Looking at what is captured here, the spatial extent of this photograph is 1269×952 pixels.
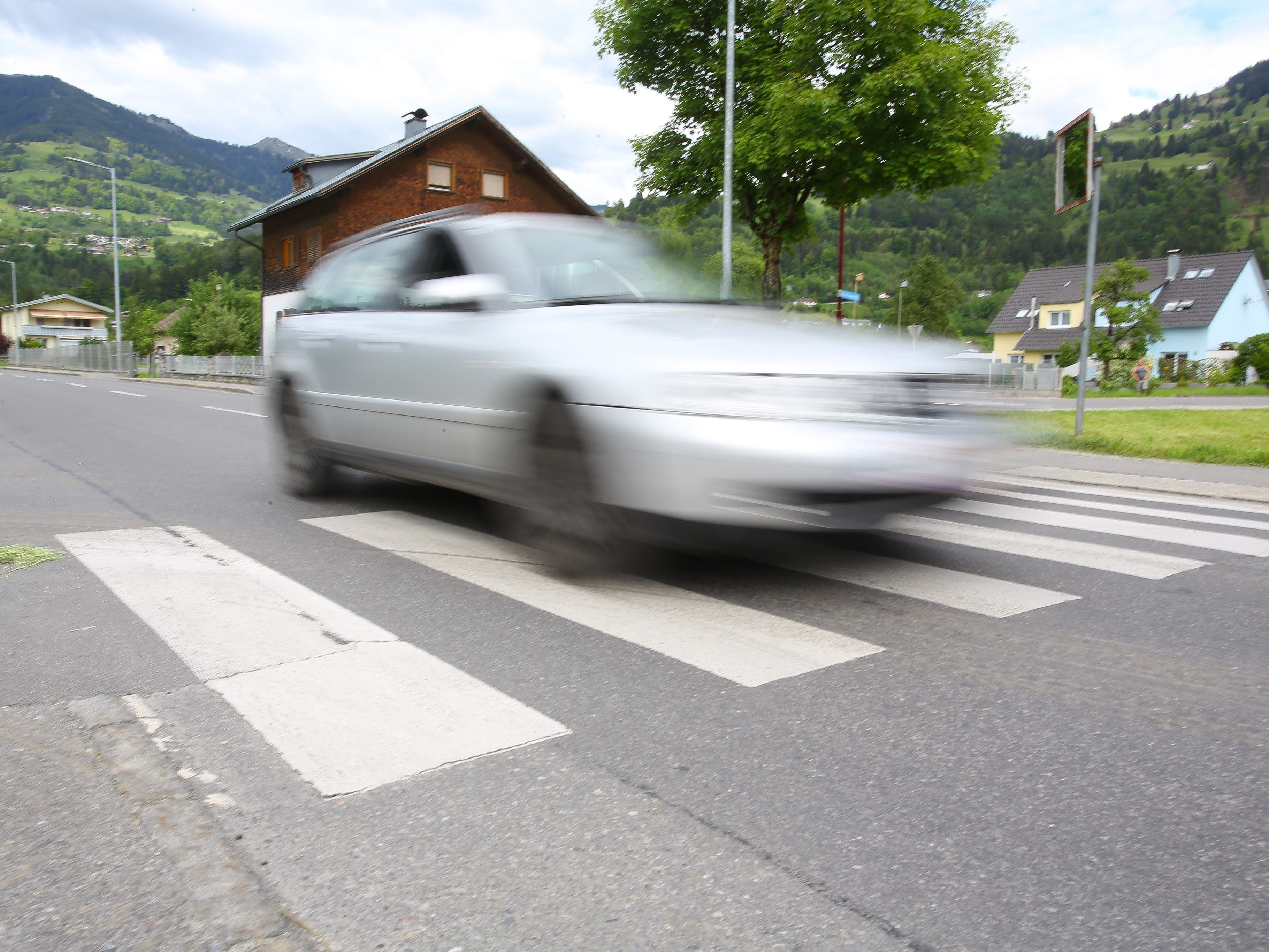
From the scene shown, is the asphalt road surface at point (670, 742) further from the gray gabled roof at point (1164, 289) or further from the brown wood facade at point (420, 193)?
the gray gabled roof at point (1164, 289)

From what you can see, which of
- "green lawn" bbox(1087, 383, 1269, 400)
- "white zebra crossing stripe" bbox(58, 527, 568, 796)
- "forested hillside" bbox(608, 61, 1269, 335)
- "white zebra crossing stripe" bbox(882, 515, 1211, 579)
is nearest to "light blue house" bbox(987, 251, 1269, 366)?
"forested hillside" bbox(608, 61, 1269, 335)

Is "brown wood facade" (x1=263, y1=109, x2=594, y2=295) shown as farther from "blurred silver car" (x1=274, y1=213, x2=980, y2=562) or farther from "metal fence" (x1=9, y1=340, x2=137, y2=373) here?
"blurred silver car" (x1=274, y1=213, x2=980, y2=562)

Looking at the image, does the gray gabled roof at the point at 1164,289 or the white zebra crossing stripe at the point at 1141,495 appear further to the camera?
the gray gabled roof at the point at 1164,289

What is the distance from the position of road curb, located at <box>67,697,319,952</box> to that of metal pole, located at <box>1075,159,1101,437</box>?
32.2 feet

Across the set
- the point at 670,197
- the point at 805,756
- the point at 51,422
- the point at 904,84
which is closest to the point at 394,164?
the point at 670,197

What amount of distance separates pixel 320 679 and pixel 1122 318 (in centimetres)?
3941

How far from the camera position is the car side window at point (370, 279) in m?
5.59

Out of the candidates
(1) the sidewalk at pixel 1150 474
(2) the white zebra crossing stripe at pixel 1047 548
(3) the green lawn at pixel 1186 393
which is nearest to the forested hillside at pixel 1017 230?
(3) the green lawn at pixel 1186 393

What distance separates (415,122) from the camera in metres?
40.2

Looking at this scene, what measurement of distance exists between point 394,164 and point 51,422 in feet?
80.0

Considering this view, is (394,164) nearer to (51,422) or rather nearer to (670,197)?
(670,197)

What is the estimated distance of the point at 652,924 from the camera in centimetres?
183

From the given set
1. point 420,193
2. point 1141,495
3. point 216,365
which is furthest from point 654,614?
point 216,365

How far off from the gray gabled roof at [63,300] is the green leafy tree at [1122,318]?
10383cm
